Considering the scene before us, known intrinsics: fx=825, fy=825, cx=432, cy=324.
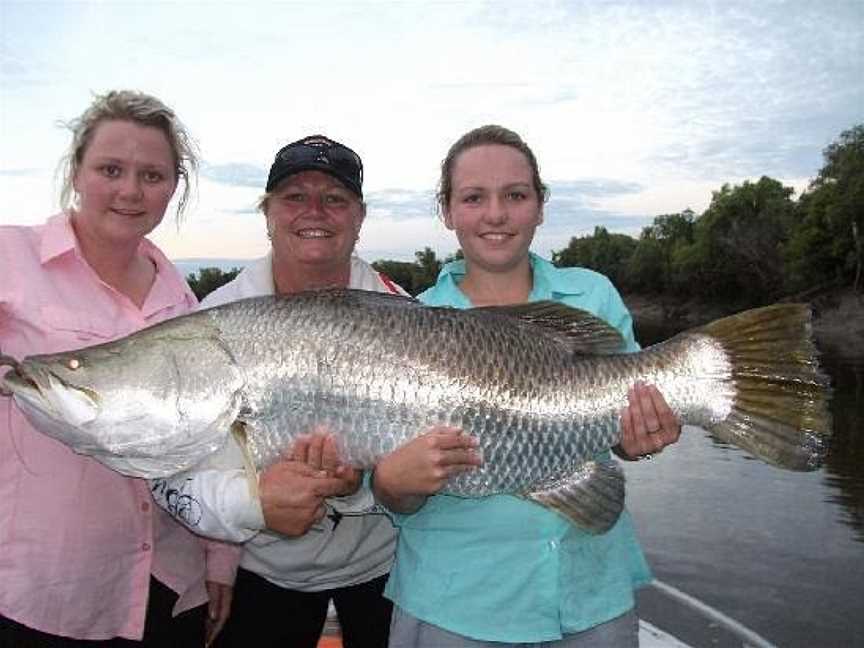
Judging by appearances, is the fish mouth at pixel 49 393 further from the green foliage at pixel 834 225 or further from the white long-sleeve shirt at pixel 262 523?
the green foliage at pixel 834 225

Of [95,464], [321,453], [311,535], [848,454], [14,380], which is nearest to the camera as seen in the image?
[14,380]

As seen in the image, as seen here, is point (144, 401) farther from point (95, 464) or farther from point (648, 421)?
point (648, 421)

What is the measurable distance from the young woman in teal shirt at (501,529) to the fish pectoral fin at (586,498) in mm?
66

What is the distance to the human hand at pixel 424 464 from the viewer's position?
10.3 ft

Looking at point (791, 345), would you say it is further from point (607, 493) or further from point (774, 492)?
point (774, 492)

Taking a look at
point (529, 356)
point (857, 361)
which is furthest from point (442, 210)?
point (857, 361)

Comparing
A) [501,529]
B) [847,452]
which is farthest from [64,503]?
[847,452]

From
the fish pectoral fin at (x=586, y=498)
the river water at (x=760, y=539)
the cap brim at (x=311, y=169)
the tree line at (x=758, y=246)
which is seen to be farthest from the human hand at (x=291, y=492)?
the tree line at (x=758, y=246)

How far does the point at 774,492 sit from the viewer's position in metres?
16.9

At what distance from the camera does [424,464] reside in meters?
3.12

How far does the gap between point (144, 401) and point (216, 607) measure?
120cm

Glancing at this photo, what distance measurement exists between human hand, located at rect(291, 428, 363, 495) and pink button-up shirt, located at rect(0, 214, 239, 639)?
890 millimetres

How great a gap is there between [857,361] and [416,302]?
41.4 meters

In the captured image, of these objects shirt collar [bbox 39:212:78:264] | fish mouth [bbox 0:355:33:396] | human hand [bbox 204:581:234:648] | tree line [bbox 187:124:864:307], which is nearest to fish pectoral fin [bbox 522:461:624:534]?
human hand [bbox 204:581:234:648]
